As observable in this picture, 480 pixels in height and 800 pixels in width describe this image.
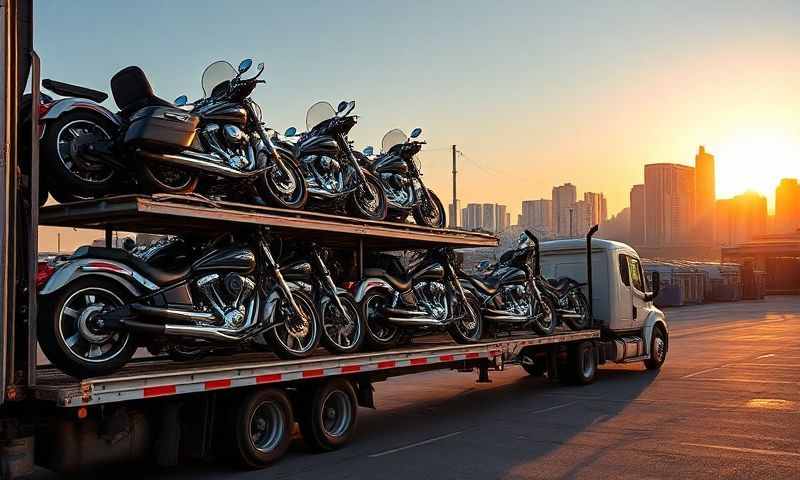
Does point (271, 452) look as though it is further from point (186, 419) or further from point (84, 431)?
point (84, 431)

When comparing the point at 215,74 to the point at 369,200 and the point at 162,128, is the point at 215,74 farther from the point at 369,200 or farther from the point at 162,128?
the point at 369,200

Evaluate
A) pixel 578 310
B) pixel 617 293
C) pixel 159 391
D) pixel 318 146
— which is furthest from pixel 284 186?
pixel 617 293

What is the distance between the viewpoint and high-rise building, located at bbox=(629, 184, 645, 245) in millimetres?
118625

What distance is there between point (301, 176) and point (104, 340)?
340 centimetres

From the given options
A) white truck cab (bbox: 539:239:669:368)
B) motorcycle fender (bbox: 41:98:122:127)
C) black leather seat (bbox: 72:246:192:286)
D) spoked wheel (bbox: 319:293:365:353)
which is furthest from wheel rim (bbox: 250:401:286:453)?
white truck cab (bbox: 539:239:669:368)

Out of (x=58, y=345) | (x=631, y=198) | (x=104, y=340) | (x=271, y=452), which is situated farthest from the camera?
(x=631, y=198)

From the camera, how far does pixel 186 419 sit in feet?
24.7

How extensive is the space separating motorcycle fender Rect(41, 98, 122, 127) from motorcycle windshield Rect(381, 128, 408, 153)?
17.4 ft

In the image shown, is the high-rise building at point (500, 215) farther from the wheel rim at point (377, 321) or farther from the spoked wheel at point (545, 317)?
the wheel rim at point (377, 321)

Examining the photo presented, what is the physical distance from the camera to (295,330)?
883cm

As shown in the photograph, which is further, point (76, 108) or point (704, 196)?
point (704, 196)

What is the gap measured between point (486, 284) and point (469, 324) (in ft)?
3.83

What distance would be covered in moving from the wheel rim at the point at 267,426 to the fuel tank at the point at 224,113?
2989 mm

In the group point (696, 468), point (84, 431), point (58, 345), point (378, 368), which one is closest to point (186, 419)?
point (84, 431)
